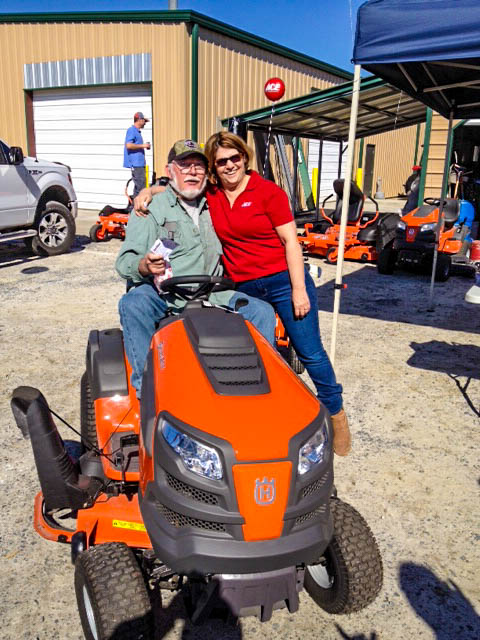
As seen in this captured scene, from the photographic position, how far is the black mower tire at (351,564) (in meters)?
2.06

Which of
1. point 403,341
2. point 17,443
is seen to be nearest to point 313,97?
point 403,341

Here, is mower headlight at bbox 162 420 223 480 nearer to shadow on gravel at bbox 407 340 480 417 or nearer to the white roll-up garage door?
shadow on gravel at bbox 407 340 480 417

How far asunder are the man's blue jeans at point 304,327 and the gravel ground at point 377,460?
0.50 metres

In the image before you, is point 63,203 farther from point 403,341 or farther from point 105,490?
point 105,490

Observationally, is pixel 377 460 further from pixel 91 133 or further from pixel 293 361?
pixel 91 133

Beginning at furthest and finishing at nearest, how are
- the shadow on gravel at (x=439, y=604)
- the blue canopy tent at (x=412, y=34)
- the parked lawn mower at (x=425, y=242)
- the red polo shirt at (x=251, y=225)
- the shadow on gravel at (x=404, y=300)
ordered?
the parked lawn mower at (x=425, y=242)
the shadow on gravel at (x=404, y=300)
the blue canopy tent at (x=412, y=34)
the red polo shirt at (x=251, y=225)
the shadow on gravel at (x=439, y=604)

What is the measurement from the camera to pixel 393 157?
24.5 metres

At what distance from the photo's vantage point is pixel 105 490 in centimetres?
236

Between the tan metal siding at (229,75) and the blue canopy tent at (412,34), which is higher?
the tan metal siding at (229,75)

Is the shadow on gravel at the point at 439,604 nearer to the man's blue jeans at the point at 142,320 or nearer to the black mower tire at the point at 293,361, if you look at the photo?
the man's blue jeans at the point at 142,320

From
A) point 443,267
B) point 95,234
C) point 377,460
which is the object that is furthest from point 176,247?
point 95,234

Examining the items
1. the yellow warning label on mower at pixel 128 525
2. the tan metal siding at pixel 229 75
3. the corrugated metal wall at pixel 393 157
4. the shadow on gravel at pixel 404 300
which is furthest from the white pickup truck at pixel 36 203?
the corrugated metal wall at pixel 393 157

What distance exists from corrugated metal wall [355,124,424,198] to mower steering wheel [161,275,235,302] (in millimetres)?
21113

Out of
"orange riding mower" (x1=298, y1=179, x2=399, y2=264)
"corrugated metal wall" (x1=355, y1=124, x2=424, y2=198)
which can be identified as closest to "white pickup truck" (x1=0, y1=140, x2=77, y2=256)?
"orange riding mower" (x1=298, y1=179, x2=399, y2=264)
